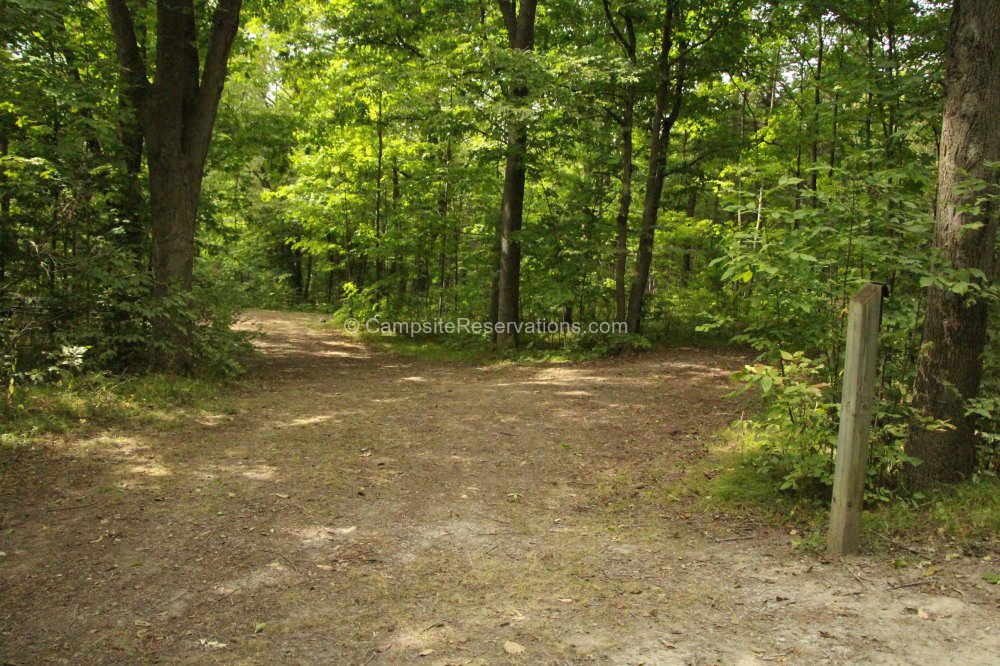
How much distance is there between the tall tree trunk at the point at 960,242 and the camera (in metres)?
4.58

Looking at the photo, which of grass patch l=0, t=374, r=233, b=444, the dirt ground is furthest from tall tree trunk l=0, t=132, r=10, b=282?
the dirt ground

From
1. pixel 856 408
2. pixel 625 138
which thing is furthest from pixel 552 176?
pixel 856 408

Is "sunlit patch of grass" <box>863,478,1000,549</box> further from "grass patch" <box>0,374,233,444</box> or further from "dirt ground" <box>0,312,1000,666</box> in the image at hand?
Result: "grass patch" <box>0,374,233,444</box>

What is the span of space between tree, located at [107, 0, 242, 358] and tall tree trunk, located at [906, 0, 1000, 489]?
8.68 metres

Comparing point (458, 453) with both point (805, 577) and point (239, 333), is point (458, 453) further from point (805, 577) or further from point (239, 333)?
point (239, 333)

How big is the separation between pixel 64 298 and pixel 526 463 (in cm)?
621

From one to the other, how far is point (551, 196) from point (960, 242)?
449 inches

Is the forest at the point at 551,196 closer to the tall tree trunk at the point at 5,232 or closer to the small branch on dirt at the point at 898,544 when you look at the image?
the tall tree trunk at the point at 5,232

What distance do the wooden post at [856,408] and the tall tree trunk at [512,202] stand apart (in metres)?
9.83

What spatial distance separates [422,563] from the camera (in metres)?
4.34

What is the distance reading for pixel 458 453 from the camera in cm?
684

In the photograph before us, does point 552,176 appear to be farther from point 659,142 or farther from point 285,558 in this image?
point 285,558

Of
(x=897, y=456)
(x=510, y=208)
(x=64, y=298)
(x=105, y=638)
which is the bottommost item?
(x=105, y=638)

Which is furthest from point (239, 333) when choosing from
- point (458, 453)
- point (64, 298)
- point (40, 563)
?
point (40, 563)
